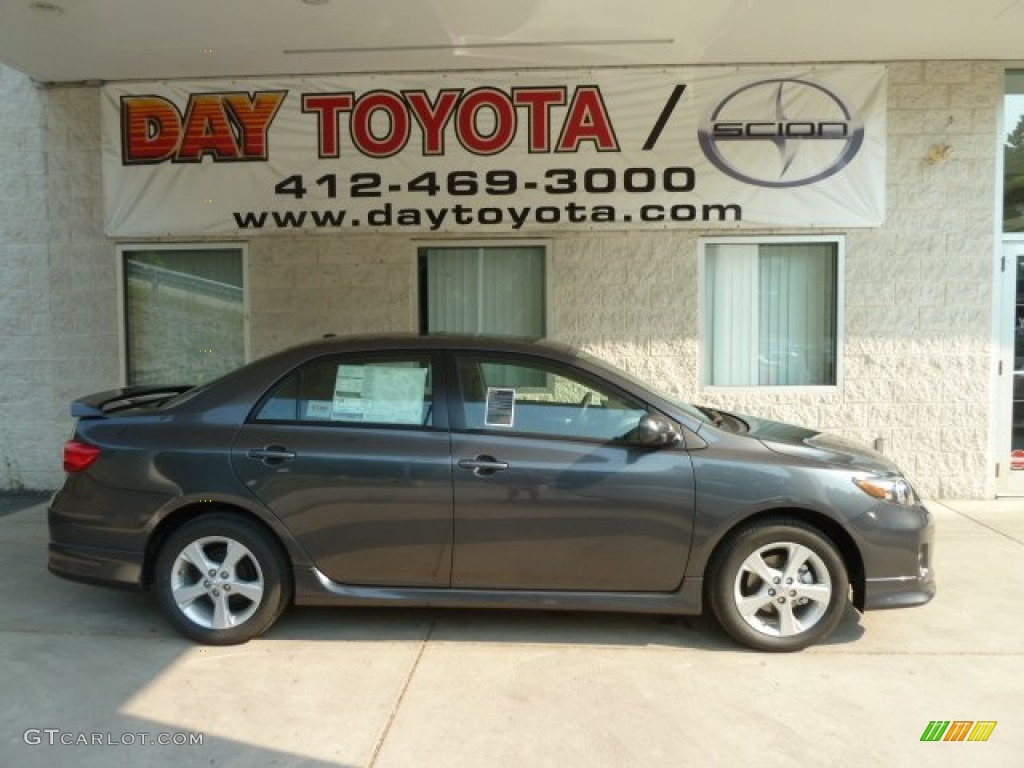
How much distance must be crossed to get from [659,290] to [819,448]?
333 centimetres

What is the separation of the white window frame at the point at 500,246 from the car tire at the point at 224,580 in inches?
140

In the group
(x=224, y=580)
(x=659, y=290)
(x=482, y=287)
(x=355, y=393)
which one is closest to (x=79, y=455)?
(x=224, y=580)

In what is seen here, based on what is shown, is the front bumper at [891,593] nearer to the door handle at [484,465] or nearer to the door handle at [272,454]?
the door handle at [484,465]

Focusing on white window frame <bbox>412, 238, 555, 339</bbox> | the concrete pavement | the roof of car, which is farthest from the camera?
white window frame <bbox>412, 238, 555, 339</bbox>

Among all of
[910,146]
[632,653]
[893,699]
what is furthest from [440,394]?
[910,146]

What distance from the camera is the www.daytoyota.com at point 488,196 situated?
734cm

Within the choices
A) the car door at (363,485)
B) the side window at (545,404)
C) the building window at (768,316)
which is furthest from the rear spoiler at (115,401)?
the building window at (768,316)

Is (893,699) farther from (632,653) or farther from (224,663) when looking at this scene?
(224,663)

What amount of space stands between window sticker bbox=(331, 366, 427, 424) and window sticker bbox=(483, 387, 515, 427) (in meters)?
0.34

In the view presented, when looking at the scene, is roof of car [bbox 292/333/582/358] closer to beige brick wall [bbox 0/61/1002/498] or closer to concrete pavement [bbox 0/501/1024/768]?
concrete pavement [bbox 0/501/1024/768]

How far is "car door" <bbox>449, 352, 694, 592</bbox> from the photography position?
412 cm

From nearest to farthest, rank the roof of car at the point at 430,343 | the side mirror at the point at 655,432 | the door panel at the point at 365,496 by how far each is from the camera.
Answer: the side mirror at the point at 655,432
the door panel at the point at 365,496
the roof of car at the point at 430,343

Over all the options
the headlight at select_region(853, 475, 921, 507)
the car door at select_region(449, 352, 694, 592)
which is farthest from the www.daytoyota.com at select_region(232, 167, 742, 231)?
the headlight at select_region(853, 475, 921, 507)

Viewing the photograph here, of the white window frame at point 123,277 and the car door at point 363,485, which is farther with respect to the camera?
the white window frame at point 123,277
